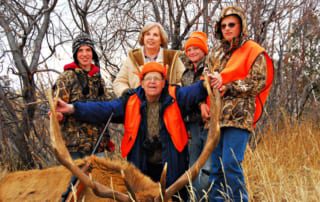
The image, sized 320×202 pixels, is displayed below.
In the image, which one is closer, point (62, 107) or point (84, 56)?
point (62, 107)

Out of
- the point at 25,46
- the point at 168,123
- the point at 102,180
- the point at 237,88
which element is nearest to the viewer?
the point at 237,88

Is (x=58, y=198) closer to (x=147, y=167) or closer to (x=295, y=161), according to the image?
(x=147, y=167)

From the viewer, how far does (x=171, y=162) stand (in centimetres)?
443

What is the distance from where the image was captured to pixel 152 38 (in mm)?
4930

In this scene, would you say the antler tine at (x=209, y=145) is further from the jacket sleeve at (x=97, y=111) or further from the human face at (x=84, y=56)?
the human face at (x=84, y=56)

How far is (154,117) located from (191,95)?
1.52 ft

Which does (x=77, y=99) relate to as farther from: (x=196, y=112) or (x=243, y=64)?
(x=243, y=64)

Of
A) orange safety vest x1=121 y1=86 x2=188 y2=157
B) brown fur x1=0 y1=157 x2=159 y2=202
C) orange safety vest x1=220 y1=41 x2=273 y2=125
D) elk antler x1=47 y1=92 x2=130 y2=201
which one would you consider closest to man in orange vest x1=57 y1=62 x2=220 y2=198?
orange safety vest x1=121 y1=86 x2=188 y2=157

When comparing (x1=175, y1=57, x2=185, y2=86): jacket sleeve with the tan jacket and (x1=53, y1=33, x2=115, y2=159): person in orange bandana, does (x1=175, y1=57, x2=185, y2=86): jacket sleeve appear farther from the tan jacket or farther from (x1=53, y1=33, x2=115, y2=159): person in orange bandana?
(x1=53, y1=33, x2=115, y2=159): person in orange bandana

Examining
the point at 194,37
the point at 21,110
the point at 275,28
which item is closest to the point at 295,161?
the point at 275,28

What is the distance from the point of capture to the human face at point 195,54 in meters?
4.80

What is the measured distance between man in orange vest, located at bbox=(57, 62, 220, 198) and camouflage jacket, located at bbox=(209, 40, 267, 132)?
0.99 ft

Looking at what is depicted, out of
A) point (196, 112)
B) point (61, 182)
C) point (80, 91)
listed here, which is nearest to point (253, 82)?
point (196, 112)

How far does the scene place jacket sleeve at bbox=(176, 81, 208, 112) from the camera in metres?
4.33
